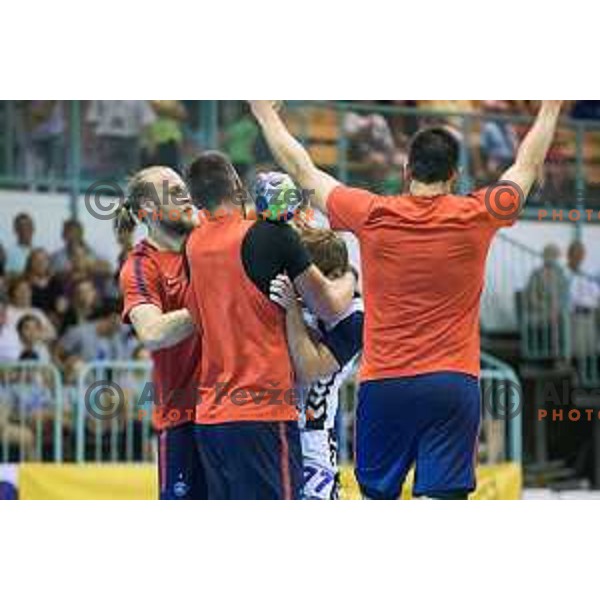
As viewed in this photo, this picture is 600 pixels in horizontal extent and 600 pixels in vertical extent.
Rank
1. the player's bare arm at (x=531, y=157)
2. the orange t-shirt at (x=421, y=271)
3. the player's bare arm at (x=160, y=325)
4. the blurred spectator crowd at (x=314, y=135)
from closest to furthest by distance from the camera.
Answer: the orange t-shirt at (x=421, y=271), the player's bare arm at (x=160, y=325), the player's bare arm at (x=531, y=157), the blurred spectator crowd at (x=314, y=135)

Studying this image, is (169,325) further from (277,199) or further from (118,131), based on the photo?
(118,131)

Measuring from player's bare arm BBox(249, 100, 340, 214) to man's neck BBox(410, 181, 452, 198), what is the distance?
370 mm

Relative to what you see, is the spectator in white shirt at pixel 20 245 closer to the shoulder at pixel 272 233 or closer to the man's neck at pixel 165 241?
the man's neck at pixel 165 241

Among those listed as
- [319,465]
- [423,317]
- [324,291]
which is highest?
[324,291]

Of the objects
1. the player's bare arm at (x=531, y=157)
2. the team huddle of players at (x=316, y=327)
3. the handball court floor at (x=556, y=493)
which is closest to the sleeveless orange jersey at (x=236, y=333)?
the team huddle of players at (x=316, y=327)

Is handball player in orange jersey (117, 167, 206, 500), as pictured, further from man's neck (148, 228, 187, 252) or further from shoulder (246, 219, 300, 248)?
shoulder (246, 219, 300, 248)

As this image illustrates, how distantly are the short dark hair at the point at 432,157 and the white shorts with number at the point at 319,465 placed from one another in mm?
1154

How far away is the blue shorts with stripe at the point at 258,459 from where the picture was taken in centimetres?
719

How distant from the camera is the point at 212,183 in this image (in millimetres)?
7516

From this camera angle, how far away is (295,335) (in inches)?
290

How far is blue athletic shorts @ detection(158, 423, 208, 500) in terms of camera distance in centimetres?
759

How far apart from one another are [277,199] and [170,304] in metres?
0.67

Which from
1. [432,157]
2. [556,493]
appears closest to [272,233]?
[432,157]

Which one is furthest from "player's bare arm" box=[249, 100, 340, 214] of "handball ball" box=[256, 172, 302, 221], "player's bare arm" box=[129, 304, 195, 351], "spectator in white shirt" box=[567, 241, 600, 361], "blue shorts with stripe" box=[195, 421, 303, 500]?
"spectator in white shirt" box=[567, 241, 600, 361]
